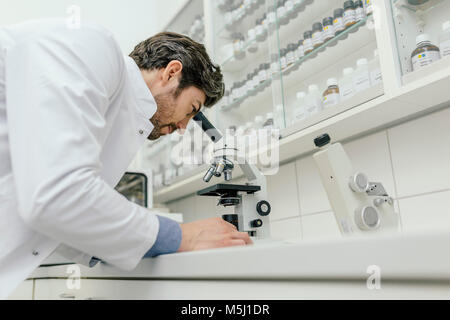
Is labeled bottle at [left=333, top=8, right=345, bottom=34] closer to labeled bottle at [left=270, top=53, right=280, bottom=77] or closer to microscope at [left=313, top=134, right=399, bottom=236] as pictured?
labeled bottle at [left=270, top=53, right=280, bottom=77]

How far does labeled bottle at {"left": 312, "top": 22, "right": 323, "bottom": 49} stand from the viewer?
1637mm

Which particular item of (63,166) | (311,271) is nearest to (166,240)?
(63,166)

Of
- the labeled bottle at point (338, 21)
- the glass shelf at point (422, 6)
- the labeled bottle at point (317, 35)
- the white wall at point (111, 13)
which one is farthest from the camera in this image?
the white wall at point (111, 13)

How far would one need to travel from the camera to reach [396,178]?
147cm

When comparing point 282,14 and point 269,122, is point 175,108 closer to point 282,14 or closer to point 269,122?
point 269,122

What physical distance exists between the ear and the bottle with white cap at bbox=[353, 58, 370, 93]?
0.63 metres

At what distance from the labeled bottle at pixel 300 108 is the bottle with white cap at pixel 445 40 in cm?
53

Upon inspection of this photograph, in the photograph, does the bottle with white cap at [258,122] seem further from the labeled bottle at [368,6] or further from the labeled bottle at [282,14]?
the labeled bottle at [368,6]

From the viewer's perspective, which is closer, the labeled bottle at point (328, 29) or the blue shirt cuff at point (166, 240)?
the blue shirt cuff at point (166, 240)

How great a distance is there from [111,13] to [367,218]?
2.97 m

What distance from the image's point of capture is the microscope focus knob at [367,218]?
94 cm

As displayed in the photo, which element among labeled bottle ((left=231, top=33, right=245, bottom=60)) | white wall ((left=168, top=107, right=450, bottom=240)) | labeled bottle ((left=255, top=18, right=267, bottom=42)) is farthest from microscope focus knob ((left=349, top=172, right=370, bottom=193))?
labeled bottle ((left=231, top=33, right=245, bottom=60))

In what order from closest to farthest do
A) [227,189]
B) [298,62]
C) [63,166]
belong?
[63,166] → [227,189] → [298,62]

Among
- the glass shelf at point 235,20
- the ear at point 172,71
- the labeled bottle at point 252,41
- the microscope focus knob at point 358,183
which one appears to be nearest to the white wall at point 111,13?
the glass shelf at point 235,20
